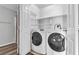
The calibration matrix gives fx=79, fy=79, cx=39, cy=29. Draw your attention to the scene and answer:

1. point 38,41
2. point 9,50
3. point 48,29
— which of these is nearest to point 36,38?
point 38,41

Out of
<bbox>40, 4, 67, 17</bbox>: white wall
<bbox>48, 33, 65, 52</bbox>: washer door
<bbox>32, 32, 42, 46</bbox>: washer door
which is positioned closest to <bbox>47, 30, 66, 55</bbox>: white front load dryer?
<bbox>48, 33, 65, 52</bbox>: washer door

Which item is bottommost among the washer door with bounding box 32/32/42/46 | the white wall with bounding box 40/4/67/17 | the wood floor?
the wood floor

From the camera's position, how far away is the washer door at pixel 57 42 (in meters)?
1.01

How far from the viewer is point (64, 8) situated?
3.30 feet

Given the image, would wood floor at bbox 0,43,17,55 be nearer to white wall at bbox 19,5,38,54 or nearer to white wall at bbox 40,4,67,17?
white wall at bbox 19,5,38,54

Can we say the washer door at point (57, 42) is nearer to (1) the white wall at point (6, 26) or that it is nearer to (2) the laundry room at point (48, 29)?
(2) the laundry room at point (48, 29)

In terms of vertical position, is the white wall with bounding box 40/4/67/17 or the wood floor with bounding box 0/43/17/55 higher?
the white wall with bounding box 40/4/67/17

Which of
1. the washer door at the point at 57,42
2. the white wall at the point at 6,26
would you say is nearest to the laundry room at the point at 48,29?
the washer door at the point at 57,42

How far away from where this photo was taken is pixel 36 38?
1085 millimetres

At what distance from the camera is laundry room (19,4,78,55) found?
0.99 meters

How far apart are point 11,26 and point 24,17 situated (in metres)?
0.21

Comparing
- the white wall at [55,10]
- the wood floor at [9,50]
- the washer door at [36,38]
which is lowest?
the wood floor at [9,50]

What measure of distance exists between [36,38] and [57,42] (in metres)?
0.29

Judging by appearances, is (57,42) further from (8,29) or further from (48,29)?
(8,29)
